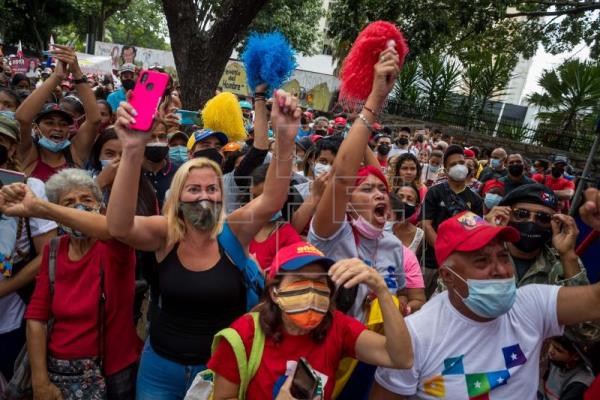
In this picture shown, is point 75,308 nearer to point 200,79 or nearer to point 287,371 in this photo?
point 287,371

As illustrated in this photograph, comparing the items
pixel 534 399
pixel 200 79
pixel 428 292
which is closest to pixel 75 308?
pixel 534 399

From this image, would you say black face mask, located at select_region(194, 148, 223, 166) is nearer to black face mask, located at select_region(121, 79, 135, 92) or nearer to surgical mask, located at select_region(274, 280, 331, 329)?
surgical mask, located at select_region(274, 280, 331, 329)

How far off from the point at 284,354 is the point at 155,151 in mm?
2500

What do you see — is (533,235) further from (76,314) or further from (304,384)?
(76,314)

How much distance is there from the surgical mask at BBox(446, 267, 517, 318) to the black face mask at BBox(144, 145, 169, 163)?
2781 mm

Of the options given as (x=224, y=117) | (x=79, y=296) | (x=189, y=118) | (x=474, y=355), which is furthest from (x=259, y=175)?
(x=189, y=118)

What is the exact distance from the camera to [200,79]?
303 inches

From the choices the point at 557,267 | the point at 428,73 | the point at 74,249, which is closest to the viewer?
the point at 74,249

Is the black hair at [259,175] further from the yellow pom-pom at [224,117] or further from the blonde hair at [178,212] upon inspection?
the yellow pom-pom at [224,117]

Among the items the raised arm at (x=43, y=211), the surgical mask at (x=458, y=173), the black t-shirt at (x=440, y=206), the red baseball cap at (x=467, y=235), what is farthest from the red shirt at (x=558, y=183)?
the raised arm at (x=43, y=211)

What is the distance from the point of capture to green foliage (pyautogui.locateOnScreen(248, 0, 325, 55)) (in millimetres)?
21266

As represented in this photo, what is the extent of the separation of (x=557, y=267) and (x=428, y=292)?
6.39 ft

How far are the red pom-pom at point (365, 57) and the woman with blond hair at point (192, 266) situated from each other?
60cm

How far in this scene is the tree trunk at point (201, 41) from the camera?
7363 millimetres
